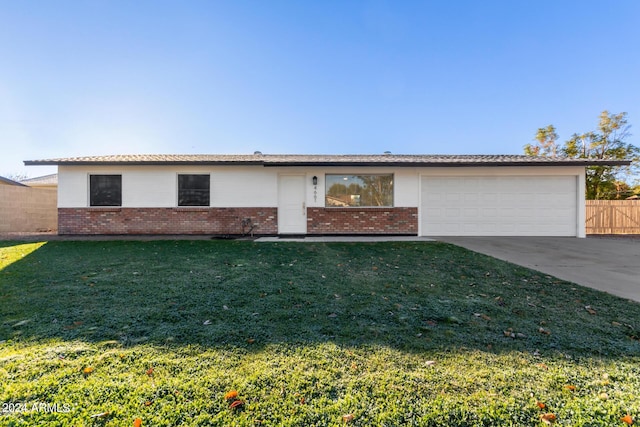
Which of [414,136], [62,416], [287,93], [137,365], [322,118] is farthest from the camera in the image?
[414,136]

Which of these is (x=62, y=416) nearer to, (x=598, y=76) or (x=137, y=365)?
(x=137, y=365)

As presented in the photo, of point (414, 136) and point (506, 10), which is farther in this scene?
point (414, 136)

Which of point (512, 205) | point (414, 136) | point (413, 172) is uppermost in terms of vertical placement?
point (414, 136)

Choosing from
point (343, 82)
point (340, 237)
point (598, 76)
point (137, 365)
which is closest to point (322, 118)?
point (343, 82)

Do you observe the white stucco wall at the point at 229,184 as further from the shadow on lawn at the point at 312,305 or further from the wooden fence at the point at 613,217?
the wooden fence at the point at 613,217

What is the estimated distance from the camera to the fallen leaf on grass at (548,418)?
5.02 ft

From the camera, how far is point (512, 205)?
10234 mm

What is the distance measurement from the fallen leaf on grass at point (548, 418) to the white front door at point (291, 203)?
909 centimetres

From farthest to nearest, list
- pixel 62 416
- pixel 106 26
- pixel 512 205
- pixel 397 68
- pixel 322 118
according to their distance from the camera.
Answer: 1. pixel 322 118
2. pixel 397 68
3. pixel 512 205
4. pixel 106 26
5. pixel 62 416

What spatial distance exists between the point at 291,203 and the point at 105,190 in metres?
7.19

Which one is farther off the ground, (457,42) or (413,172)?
(457,42)

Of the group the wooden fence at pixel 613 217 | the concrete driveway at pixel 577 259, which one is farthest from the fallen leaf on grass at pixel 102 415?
the wooden fence at pixel 613 217

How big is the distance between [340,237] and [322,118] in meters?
8.75

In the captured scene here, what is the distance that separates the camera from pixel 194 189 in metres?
10.4
